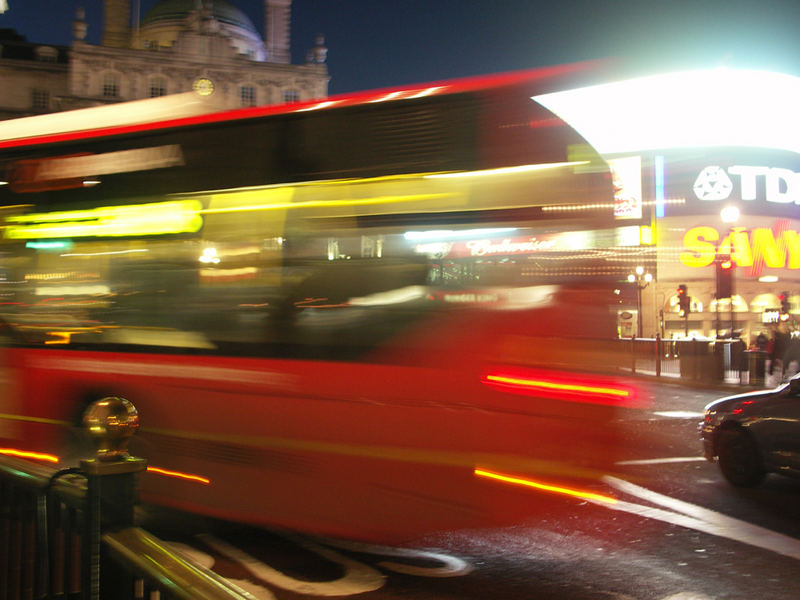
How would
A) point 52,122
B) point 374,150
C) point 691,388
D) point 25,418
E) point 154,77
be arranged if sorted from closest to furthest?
point 374,150
point 25,418
point 52,122
point 691,388
point 154,77

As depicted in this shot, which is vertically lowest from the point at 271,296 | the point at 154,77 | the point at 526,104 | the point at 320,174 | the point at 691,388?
the point at 691,388

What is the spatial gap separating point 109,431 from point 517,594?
133 inches

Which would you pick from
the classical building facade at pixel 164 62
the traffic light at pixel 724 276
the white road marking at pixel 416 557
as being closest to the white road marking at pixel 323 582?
the white road marking at pixel 416 557

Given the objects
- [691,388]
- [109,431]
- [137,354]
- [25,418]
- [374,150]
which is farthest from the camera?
[691,388]

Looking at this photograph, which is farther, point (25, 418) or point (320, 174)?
point (25, 418)

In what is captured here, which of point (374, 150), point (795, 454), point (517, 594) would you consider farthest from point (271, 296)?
point (795, 454)

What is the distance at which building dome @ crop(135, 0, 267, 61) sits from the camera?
68.8 m

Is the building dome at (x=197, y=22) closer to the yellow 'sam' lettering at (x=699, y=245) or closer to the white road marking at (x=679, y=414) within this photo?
the yellow 'sam' lettering at (x=699, y=245)

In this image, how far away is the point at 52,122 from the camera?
23.4 ft

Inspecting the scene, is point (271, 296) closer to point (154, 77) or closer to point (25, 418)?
point (25, 418)

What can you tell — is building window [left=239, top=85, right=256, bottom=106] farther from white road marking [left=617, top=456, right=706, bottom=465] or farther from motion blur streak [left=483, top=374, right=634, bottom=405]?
motion blur streak [left=483, top=374, right=634, bottom=405]

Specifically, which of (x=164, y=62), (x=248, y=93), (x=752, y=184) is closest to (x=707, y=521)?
(x=752, y=184)

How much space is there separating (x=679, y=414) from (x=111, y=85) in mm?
65105

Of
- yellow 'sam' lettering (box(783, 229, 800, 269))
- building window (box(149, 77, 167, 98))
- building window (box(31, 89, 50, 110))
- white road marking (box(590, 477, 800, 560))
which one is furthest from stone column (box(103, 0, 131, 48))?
white road marking (box(590, 477, 800, 560))
